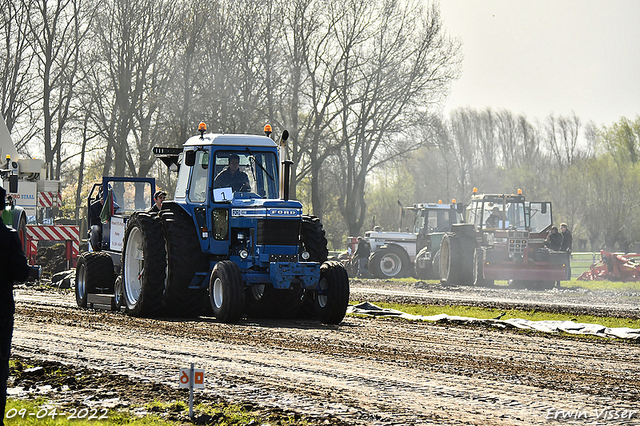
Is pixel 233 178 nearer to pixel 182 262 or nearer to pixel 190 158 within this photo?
pixel 190 158

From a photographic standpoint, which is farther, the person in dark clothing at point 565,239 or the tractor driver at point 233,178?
the person in dark clothing at point 565,239

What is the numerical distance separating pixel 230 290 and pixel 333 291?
61.2 inches

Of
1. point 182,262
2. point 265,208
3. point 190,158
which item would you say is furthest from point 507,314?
point 190,158

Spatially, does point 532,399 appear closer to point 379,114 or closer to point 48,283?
point 48,283

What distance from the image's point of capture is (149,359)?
8.24m

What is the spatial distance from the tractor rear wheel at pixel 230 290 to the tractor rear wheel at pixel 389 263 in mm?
18395

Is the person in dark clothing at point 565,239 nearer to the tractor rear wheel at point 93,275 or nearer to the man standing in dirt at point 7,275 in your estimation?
the tractor rear wheel at point 93,275

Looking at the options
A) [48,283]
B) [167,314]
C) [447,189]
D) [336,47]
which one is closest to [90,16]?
[336,47]

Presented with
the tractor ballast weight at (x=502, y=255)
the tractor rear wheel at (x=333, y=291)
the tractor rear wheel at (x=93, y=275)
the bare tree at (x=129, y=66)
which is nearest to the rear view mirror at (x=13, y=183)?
the tractor rear wheel at (x=93, y=275)

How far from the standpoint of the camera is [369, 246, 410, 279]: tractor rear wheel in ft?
97.9

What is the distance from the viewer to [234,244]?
1251cm

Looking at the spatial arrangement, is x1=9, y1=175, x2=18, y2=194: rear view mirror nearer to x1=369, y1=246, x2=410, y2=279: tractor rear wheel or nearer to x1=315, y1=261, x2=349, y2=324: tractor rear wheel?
x1=315, y1=261, x2=349, y2=324: tractor rear wheel

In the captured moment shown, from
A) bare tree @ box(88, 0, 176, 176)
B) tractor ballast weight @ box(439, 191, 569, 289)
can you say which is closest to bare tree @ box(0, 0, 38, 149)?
bare tree @ box(88, 0, 176, 176)

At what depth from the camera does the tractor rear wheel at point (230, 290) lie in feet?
37.5
